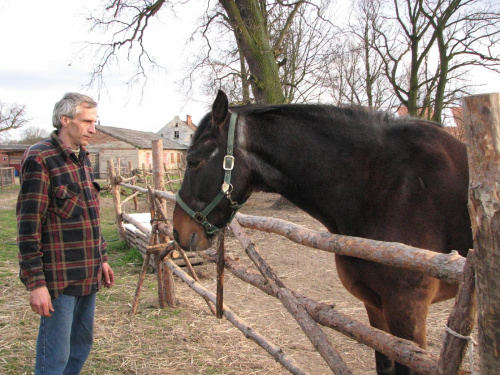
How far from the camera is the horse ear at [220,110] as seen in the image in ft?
6.77

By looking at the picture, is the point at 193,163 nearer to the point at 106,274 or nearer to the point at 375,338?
the point at 106,274

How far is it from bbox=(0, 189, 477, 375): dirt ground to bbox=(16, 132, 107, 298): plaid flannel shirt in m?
1.65

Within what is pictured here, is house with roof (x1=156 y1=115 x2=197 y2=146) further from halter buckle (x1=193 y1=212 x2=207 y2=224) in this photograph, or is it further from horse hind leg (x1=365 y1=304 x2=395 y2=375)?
horse hind leg (x1=365 y1=304 x2=395 y2=375)

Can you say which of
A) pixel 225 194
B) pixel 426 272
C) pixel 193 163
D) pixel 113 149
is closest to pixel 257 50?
pixel 193 163

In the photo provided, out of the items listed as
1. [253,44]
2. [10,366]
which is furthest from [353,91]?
[10,366]

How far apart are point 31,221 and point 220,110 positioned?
1201 mm

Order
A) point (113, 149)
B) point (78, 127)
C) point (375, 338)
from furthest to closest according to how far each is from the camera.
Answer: point (113, 149)
point (78, 127)
point (375, 338)

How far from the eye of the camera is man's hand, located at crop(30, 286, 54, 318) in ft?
6.22

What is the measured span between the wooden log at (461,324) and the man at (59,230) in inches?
74.4

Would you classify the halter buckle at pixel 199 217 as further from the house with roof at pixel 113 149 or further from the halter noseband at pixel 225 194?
the house with roof at pixel 113 149

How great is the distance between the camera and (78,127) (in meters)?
2.14

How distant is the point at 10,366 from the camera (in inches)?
129

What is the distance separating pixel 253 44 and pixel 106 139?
29.9 metres

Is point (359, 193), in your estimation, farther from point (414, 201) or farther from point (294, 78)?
Result: point (294, 78)
